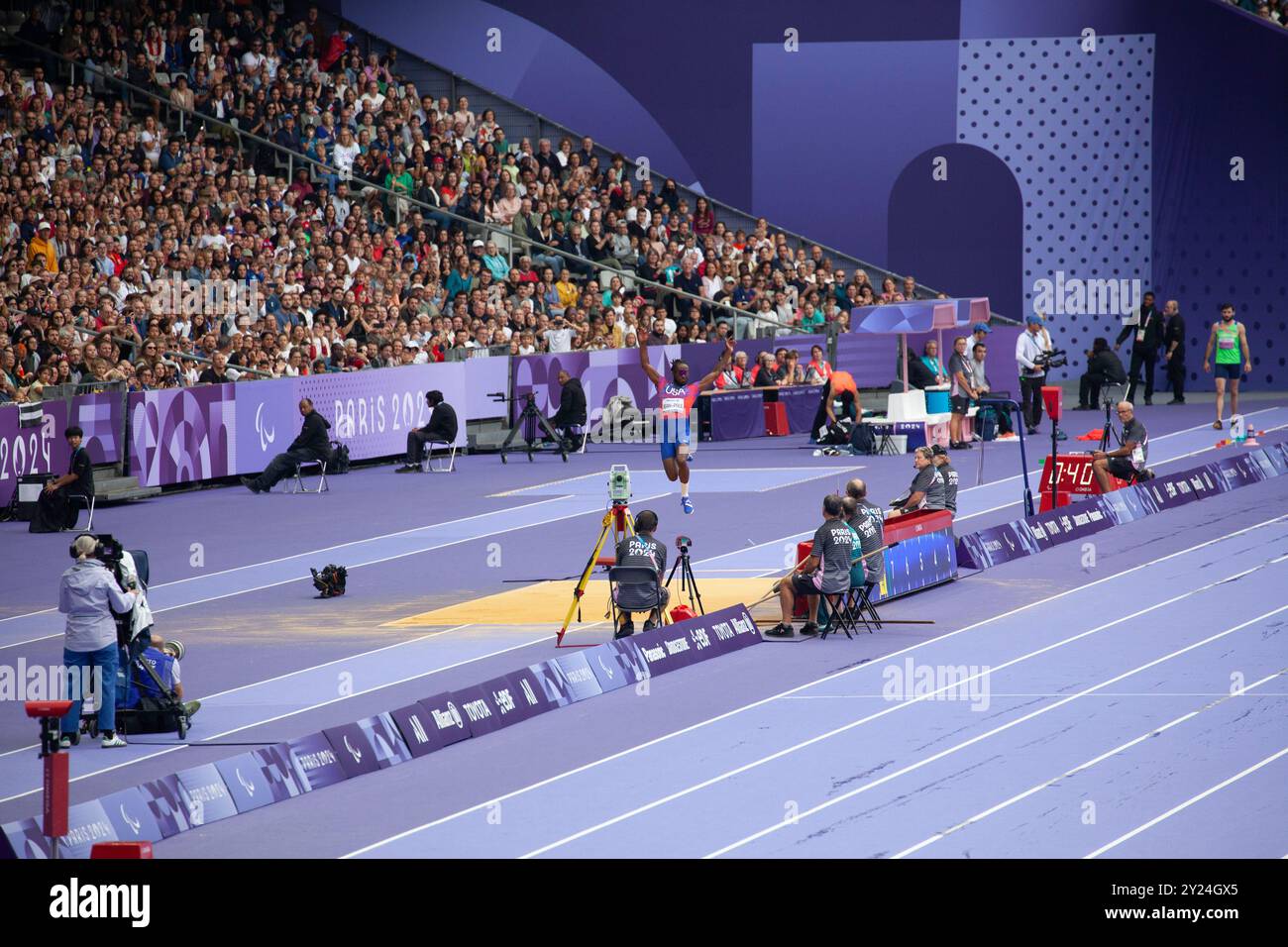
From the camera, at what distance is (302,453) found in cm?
2673

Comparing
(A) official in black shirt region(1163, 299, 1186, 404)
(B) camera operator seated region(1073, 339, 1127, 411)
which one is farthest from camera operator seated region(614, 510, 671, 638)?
(A) official in black shirt region(1163, 299, 1186, 404)

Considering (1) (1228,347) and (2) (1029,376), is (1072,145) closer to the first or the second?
(2) (1029,376)

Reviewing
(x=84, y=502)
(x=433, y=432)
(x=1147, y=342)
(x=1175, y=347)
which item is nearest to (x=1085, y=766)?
(x=84, y=502)

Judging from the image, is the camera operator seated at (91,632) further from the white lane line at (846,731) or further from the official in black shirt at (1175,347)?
the official in black shirt at (1175,347)

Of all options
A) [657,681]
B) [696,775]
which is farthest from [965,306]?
[696,775]

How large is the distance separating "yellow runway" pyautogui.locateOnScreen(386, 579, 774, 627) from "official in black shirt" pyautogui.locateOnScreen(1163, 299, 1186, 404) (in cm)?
1911

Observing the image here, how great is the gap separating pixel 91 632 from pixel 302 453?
534 inches

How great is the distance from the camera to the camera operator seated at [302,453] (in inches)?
1041

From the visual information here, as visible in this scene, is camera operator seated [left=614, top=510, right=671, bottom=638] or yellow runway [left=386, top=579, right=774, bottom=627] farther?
yellow runway [left=386, top=579, right=774, bottom=627]

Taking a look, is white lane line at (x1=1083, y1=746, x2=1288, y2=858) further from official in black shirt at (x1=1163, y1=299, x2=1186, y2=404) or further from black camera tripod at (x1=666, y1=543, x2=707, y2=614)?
official in black shirt at (x1=1163, y1=299, x2=1186, y2=404)

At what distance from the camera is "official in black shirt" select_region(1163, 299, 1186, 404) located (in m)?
36.0
